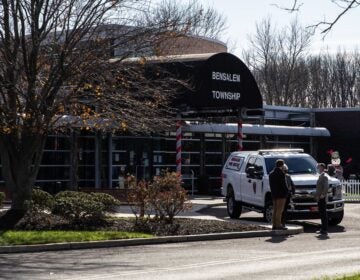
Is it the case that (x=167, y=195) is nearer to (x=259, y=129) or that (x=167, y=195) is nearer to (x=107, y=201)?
(x=107, y=201)

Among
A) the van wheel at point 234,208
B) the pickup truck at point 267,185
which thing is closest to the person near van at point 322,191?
the pickup truck at point 267,185

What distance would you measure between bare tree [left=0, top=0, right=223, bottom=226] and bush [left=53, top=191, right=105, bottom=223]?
1.03m

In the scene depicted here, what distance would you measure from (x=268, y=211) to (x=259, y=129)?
19758 millimetres

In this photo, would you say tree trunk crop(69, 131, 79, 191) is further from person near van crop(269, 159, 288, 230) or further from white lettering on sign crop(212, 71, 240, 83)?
person near van crop(269, 159, 288, 230)

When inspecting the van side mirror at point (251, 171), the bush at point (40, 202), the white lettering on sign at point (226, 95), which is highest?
the white lettering on sign at point (226, 95)

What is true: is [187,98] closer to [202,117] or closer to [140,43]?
[202,117]

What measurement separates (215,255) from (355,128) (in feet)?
113

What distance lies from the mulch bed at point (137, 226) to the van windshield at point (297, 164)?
3.03 m

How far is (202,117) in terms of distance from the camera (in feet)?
111

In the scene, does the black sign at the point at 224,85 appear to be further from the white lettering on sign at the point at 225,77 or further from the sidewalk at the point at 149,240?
the sidewalk at the point at 149,240

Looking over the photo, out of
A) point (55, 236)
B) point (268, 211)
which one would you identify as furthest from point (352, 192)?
point (55, 236)

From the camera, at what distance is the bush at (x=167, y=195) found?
20062 mm

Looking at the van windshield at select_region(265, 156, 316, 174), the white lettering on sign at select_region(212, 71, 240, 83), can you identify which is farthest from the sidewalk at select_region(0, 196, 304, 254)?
the white lettering on sign at select_region(212, 71, 240, 83)

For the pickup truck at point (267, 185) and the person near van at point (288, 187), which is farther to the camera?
the pickup truck at point (267, 185)
